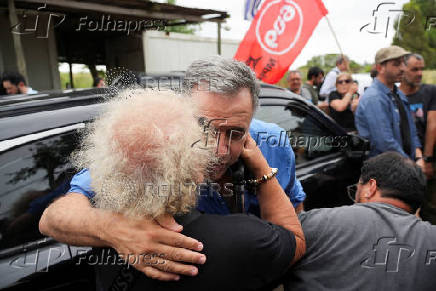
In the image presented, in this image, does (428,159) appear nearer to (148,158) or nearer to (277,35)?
(277,35)

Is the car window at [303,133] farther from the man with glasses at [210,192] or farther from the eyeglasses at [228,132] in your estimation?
the eyeglasses at [228,132]

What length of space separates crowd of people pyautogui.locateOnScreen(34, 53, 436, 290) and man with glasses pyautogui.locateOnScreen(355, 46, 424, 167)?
130 centimetres

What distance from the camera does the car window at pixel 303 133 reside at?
2426 millimetres

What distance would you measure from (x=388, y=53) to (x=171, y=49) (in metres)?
8.49

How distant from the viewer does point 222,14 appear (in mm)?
8180

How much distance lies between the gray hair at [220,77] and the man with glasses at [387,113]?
196cm

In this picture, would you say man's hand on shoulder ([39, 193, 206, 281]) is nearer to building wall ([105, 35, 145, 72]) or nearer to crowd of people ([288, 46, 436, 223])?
crowd of people ([288, 46, 436, 223])

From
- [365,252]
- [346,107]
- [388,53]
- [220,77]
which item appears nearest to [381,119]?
[388,53]

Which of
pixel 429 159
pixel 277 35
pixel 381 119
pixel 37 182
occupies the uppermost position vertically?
pixel 277 35

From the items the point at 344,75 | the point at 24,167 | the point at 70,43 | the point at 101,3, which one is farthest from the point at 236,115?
the point at 70,43

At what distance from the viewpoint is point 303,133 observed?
2.73 m

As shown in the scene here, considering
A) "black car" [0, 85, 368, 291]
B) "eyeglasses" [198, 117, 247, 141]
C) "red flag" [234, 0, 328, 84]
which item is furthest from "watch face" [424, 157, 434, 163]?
"black car" [0, 85, 368, 291]

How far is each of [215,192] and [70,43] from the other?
467 inches

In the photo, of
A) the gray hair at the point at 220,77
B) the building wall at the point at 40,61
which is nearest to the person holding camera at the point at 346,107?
the gray hair at the point at 220,77
